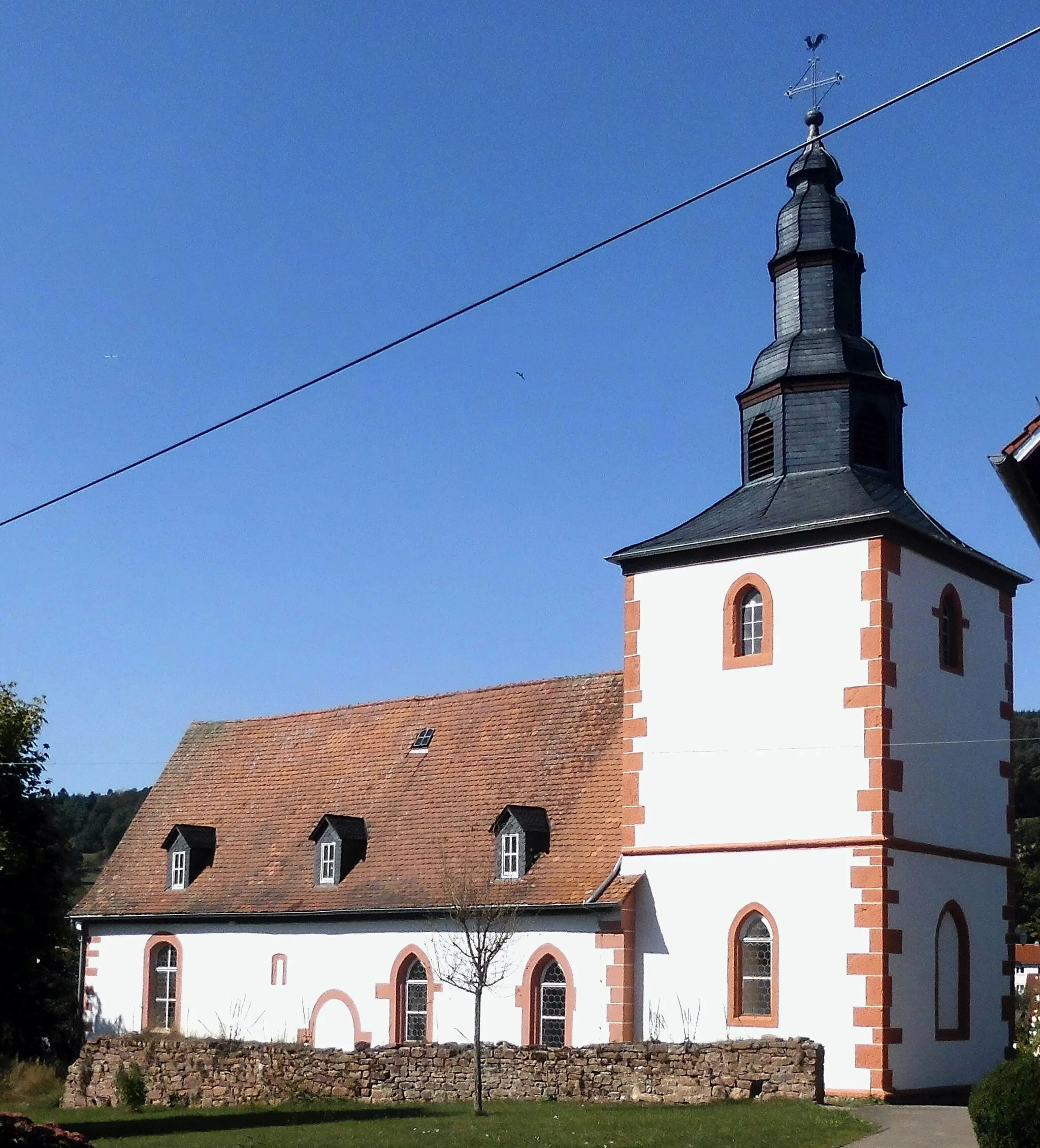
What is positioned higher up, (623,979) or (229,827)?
(229,827)

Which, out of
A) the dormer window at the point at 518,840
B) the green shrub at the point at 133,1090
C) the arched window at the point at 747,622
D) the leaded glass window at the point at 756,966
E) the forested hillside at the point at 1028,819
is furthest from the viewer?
the forested hillside at the point at 1028,819

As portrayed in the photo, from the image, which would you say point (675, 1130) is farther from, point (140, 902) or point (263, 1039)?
point (140, 902)

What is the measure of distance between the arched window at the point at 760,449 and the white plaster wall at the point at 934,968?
276 inches

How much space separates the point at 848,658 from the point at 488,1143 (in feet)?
32.3

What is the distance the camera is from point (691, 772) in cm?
2723

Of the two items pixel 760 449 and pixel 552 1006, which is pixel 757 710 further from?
pixel 552 1006

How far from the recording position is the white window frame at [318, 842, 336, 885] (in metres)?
32.2

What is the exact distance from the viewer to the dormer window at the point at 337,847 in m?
32.1

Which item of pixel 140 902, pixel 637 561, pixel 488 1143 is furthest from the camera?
pixel 140 902

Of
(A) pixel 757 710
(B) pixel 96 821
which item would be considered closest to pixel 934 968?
(A) pixel 757 710

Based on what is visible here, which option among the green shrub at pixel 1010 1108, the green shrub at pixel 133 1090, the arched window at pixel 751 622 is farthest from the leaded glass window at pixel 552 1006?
the green shrub at pixel 1010 1108

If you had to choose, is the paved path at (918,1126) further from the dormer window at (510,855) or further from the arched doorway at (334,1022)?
the arched doorway at (334,1022)

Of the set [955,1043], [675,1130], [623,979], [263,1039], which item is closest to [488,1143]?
[675,1130]

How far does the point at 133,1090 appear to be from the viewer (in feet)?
94.6
